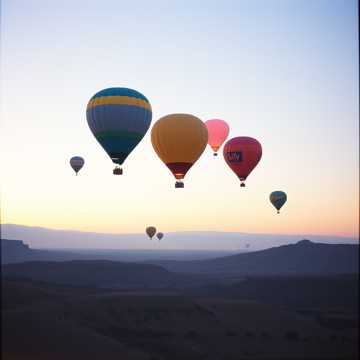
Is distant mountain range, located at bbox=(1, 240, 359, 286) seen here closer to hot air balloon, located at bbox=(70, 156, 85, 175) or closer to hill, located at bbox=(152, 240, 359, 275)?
hill, located at bbox=(152, 240, 359, 275)

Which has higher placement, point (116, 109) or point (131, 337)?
point (116, 109)

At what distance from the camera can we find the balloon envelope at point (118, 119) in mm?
37750

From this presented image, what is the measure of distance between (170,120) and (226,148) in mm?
11638

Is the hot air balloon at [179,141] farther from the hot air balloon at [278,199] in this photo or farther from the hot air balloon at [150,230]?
the hot air balloon at [150,230]

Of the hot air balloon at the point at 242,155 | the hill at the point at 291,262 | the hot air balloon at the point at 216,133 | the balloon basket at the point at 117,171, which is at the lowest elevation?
the hill at the point at 291,262

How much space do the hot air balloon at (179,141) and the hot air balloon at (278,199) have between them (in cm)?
3014

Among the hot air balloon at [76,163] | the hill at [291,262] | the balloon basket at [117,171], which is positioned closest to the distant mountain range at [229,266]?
the hill at [291,262]

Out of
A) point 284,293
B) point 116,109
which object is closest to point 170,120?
point 116,109

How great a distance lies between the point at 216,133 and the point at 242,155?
613 centimetres

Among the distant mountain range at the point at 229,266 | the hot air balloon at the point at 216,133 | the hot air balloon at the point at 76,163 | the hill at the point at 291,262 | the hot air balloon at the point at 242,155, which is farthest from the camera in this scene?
the hill at the point at 291,262

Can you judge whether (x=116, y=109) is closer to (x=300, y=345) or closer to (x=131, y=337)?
(x=131, y=337)

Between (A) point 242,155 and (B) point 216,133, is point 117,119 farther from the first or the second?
(B) point 216,133

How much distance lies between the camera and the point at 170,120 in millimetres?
40031

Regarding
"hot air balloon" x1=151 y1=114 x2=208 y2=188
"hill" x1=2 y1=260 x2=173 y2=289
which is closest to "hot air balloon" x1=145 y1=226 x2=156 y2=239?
"hill" x1=2 y1=260 x2=173 y2=289
